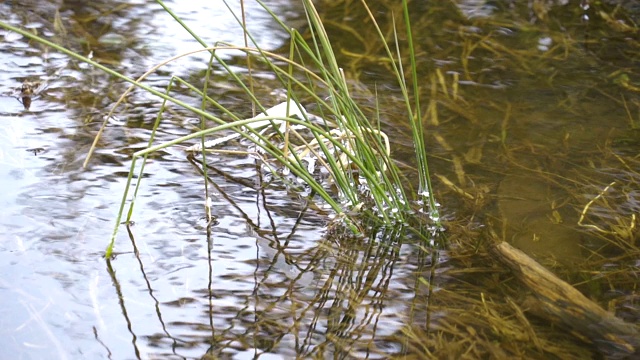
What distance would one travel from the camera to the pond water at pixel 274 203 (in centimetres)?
137

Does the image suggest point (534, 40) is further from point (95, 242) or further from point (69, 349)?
point (69, 349)

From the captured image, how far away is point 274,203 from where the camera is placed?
5.80 ft

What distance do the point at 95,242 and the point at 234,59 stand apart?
3.29 ft

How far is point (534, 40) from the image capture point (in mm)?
2639

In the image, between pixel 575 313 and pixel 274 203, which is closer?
pixel 575 313

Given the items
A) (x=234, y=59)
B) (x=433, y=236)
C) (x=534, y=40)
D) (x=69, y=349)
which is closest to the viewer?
(x=69, y=349)

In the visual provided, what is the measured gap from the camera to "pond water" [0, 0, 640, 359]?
137 centimetres

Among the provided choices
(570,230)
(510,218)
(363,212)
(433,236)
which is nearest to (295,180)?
(363,212)

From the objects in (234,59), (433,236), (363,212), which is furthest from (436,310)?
(234,59)

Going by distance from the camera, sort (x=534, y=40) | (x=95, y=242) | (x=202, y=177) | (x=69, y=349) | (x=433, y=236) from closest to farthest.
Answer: (x=69, y=349) → (x=95, y=242) → (x=433, y=236) → (x=202, y=177) → (x=534, y=40)

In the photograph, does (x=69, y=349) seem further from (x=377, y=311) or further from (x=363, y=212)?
(x=363, y=212)

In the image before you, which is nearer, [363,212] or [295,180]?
[363,212]

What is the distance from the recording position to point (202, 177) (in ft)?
5.97

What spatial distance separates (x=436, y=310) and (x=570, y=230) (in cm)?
44
